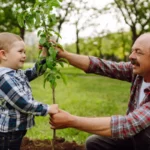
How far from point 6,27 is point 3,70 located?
31827mm

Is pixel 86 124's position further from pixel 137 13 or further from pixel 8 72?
pixel 137 13

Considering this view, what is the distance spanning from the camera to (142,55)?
12.0 ft

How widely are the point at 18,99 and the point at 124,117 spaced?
1036 millimetres

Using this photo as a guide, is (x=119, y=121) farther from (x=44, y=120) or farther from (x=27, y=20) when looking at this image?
(x=44, y=120)

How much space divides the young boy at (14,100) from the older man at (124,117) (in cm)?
24

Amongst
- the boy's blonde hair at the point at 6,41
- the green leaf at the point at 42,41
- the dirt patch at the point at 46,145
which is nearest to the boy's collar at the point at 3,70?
the boy's blonde hair at the point at 6,41

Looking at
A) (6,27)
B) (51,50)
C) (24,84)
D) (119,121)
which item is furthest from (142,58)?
(6,27)

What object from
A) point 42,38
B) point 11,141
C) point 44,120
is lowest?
point 44,120

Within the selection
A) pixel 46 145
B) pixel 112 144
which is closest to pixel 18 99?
pixel 112 144

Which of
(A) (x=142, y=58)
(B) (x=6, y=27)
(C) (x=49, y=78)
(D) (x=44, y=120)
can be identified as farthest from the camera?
(B) (x=6, y=27)

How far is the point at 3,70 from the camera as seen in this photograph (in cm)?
332

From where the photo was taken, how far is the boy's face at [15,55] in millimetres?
3342

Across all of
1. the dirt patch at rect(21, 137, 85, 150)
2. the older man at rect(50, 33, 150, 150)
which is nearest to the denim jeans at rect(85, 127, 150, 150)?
the older man at rect(50, 33, 150, 150)

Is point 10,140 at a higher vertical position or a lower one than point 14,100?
lower
